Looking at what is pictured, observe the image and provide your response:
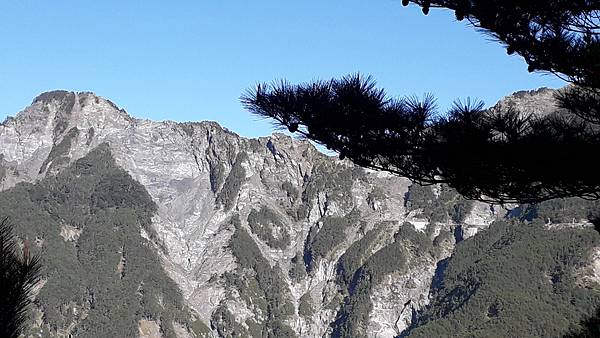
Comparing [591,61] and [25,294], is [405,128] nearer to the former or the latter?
[591,61]

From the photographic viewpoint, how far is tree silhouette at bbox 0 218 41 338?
6879 mm

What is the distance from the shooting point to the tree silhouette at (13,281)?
6.88 metres

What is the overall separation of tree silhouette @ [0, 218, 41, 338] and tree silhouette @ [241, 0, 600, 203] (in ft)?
24.5

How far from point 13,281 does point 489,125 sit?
31.6 feet

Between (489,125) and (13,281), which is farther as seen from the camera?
(489,125)

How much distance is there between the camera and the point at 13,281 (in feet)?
22.8

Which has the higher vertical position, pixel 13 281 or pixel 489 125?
pixel 489 125

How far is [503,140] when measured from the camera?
14.2m

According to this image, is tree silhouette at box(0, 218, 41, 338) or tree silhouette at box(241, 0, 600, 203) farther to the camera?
tree silhouette at box(241, 0, 600, 203)

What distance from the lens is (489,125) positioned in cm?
1408

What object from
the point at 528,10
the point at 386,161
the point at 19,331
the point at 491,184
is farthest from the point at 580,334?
the point at 19,331

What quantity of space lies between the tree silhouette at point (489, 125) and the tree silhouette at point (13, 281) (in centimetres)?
746

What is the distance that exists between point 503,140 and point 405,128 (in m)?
1.85

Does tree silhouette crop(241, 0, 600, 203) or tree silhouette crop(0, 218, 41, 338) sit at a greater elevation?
tree silhouette crop(241, 0, 600, 203)
